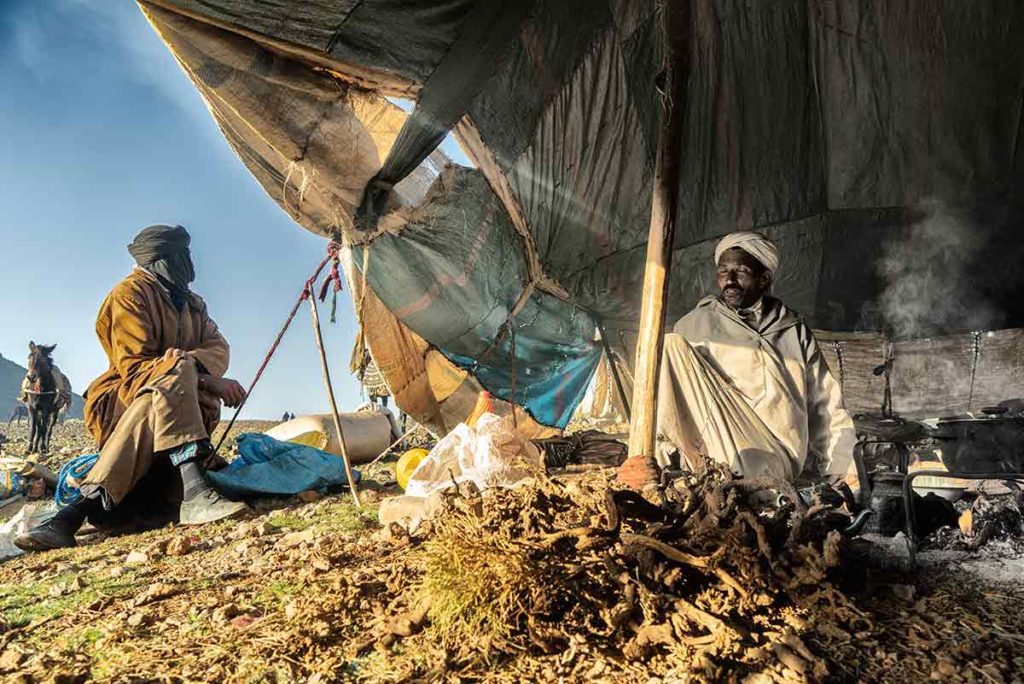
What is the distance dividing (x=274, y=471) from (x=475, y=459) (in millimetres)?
1915

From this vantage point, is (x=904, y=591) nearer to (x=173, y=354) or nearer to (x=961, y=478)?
(x=961, y=478)

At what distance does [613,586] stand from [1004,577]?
4.77ft

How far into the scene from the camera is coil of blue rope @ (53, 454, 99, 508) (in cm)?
391

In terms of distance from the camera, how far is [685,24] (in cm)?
310

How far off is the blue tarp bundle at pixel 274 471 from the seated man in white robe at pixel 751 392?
294cm

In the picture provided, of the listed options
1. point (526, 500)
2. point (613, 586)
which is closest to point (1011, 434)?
point (613, 586)

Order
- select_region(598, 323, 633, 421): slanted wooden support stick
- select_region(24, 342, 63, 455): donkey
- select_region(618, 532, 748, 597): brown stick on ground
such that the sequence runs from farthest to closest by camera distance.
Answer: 1. select_region(24, 342, 63, 455): donkey
2. select_region(598, 323, 633, 421): slanted wooden support stick
3. select_region(618, 532, 748, 597): brown stick on ground

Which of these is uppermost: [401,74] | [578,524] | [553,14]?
[553,14]

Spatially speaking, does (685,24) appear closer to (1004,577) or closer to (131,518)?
(1004,577)

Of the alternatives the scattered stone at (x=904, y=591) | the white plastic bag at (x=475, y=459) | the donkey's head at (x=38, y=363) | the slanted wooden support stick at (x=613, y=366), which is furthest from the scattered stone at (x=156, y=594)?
the donkey's head at (x=38, y=363)

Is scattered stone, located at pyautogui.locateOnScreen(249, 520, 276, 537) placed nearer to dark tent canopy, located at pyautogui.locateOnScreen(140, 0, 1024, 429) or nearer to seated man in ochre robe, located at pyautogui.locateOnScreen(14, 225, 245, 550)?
seated man in ochre robe, located at pyautogui.locateOnScreen(14, 225, 245, 550)

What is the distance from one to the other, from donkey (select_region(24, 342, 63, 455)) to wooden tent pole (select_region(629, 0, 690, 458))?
14623 millimetres

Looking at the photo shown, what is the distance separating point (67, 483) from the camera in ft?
13.3

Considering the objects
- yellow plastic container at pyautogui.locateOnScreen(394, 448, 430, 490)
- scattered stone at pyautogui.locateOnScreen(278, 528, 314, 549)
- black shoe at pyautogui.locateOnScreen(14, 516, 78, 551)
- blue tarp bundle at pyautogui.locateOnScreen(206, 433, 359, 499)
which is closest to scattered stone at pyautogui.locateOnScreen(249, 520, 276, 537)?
scattered stone at pyautogui.locateOnScreen(278, 528, 314, 549)
